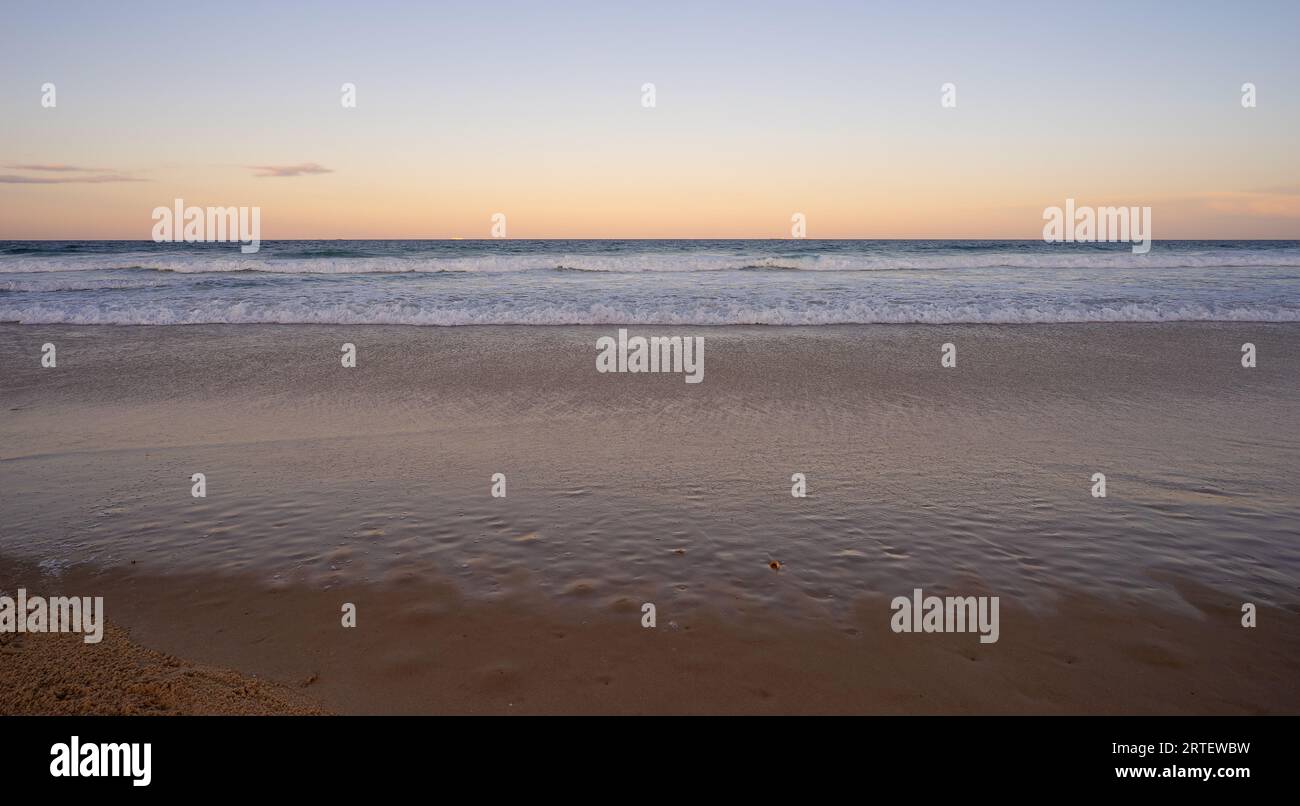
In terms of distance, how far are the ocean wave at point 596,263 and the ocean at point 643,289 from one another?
0.12 m

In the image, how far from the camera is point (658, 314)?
17.0m

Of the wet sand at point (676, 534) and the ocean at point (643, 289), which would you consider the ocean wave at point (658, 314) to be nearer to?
the ocean at point (643, 289)

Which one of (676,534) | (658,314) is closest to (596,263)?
(658,314)

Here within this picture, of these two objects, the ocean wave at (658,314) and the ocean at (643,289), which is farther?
the ocean at (643,289)

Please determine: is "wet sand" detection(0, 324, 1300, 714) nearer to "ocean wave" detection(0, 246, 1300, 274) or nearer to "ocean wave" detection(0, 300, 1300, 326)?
"ocean wave" detection(0, 300, 1300, 326)

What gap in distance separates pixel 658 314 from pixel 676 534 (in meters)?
12.2

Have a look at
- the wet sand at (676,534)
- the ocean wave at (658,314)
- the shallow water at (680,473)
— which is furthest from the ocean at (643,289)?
the wet sand at (676,534)

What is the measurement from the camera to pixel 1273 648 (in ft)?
12.0

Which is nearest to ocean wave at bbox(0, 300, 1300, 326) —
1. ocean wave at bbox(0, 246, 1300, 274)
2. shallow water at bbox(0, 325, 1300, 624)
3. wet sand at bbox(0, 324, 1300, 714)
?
shallow water at bbox(0, 325, 1300, 624)

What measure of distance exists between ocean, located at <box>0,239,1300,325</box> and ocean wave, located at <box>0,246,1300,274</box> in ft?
0.41

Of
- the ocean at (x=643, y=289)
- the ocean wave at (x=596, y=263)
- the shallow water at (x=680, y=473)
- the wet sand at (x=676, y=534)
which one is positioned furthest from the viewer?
the ocean wave at (x=596, y=263)

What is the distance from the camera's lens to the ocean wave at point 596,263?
105 feet
